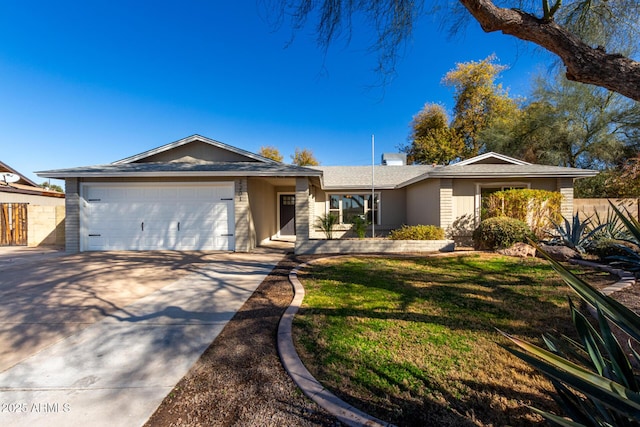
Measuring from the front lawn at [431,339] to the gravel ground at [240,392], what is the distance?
1.03 feet

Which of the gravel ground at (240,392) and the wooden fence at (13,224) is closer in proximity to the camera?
the gravel ground at (240,392)

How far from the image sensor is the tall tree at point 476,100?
24.0 meters

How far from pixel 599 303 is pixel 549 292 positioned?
4209mm

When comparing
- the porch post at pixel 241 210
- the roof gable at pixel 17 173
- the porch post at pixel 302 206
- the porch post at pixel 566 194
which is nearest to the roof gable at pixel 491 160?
the porch post at pixel 566 194

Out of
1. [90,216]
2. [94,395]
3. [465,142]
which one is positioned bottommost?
[94,395]

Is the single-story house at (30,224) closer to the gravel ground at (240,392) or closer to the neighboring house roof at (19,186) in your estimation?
the neighboring house roof at (19,186)

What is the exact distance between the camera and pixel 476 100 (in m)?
24.8


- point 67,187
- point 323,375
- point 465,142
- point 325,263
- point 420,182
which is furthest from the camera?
point 465,142

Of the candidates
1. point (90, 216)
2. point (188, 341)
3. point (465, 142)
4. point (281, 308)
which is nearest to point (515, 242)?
point (281, 308)

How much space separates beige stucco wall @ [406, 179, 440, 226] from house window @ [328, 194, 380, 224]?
166 cm

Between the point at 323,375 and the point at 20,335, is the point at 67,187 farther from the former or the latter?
the point at 323,375

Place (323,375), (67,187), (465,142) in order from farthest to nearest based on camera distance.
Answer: (465,142) < (67,187) < (323,375)

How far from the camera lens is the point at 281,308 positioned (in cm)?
426

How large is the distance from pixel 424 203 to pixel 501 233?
395cm
